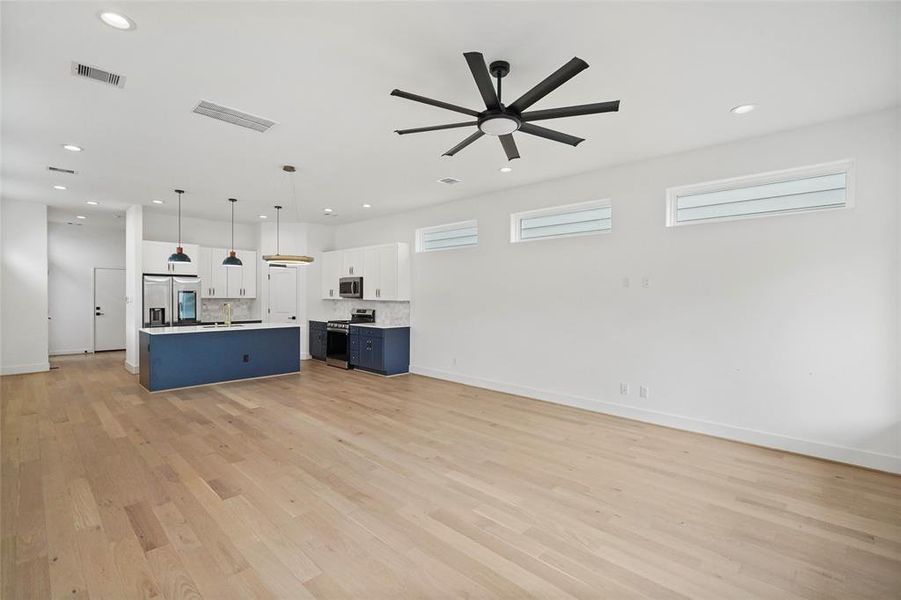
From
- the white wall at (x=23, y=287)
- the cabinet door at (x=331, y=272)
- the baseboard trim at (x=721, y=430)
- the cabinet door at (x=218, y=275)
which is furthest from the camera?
the cabinet door at (x=331, y=272)

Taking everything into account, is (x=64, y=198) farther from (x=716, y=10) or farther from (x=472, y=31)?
(x=716, y=10)

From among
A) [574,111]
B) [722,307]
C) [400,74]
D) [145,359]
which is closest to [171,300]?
[145,359]

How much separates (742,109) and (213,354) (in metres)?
7.28

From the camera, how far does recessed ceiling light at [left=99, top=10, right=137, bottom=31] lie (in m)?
2.31

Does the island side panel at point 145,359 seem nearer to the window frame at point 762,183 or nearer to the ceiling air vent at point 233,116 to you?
the ceiling air vent at point 233,116

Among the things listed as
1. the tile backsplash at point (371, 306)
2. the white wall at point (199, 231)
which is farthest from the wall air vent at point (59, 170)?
the tile backsplash at point (371, 306)

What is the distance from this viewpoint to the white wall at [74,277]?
9195mm

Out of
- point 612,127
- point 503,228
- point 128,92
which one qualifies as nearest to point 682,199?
point 612,127

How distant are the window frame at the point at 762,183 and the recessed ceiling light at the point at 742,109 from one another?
84 centimetres

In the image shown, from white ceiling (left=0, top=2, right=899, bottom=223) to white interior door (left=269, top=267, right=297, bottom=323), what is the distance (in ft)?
13.7

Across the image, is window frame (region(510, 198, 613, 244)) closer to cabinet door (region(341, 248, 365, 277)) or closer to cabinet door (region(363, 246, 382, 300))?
cabinet door (region(363, 246, 382, 300))

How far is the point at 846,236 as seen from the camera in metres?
3.62

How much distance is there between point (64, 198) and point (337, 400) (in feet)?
19.2

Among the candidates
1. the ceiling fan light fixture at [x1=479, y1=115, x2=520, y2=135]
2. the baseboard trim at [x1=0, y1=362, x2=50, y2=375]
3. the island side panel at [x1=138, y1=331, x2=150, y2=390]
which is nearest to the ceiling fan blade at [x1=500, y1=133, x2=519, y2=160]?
the ceiling fan light fixture at [x1=479, y1=115, x2=520, y2=135]
